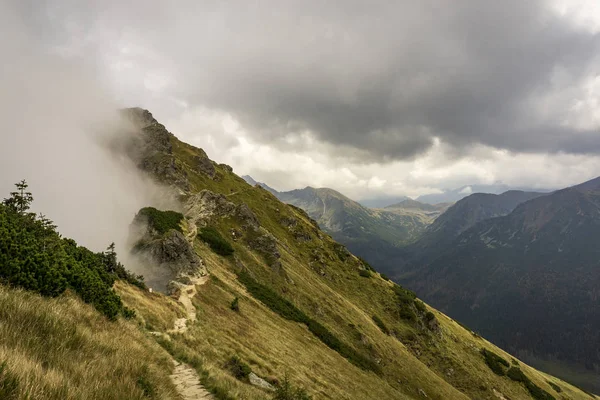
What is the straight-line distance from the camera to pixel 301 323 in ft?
168

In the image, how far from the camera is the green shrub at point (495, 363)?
80950mm

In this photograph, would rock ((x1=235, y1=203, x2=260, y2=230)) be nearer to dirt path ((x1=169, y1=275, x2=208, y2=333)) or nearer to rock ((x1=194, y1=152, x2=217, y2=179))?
dirt path ((x1=169, y1=275, x2=208, y2=333))

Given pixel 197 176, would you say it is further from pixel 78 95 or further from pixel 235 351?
pixel 235 351

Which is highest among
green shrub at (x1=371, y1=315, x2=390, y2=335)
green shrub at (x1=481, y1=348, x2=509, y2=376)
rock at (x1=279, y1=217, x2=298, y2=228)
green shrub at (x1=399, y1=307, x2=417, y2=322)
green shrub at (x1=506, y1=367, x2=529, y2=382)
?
rock at (x1=279, y1=217, x2=298, y2=228)

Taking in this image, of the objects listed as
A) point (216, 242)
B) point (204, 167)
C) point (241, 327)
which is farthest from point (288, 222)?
point (241, 327)

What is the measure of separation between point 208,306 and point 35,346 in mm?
28580

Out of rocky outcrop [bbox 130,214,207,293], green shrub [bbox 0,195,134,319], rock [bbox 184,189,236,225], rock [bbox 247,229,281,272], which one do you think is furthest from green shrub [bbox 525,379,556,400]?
green shrub [bbox 0,195,134,319]

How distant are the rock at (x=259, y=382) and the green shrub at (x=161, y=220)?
3599cm

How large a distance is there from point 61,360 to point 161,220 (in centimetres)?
5178

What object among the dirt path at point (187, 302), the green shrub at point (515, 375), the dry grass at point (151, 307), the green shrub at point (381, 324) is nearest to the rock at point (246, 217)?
the dirt path at point (187, 302)

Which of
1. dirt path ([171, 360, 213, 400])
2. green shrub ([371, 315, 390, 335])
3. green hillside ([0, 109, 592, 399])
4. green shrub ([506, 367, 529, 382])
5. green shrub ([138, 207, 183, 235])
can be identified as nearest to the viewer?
green hillside ([0, 109, 592, 399])

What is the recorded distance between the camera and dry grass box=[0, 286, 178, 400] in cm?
529

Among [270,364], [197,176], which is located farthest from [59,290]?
[197,176]

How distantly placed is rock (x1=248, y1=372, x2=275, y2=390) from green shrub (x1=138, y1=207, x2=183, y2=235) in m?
36.0
